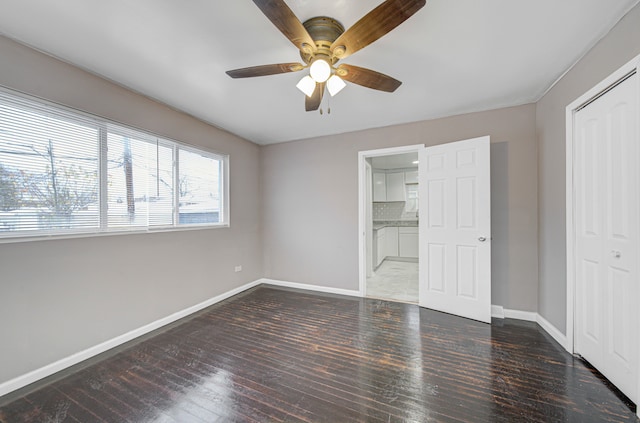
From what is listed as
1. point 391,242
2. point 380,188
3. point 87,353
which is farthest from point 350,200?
point 87,353

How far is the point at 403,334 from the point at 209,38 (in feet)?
10.2

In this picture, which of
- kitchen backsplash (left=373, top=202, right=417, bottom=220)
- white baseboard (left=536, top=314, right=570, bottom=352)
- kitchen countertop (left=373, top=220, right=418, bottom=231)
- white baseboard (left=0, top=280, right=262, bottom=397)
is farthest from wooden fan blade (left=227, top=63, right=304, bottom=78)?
kitchen backsplash (left=373, top=202, right=417, bottom=220)

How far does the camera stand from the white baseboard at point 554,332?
7.43 feet

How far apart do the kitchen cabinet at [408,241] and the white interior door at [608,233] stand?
394cm

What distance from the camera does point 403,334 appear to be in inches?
101

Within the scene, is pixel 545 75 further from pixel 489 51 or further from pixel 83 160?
pixel 83 160

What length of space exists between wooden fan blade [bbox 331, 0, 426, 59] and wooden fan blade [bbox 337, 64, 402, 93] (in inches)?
6.8

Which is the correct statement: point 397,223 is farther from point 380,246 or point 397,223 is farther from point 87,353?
point 87,353

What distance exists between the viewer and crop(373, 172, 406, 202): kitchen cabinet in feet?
20.6

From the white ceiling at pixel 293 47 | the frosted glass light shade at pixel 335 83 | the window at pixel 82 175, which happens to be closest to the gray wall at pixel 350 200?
the white ceiling at pixel 293 47

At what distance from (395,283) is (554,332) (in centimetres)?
214

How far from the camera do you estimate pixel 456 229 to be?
2990 millimetres

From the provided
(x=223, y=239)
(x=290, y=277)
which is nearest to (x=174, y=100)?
(x=223, y=239)

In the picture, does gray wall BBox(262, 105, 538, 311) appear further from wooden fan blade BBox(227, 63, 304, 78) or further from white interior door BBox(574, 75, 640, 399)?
wooden fan blade BBox(227, 63, 304, 78)
